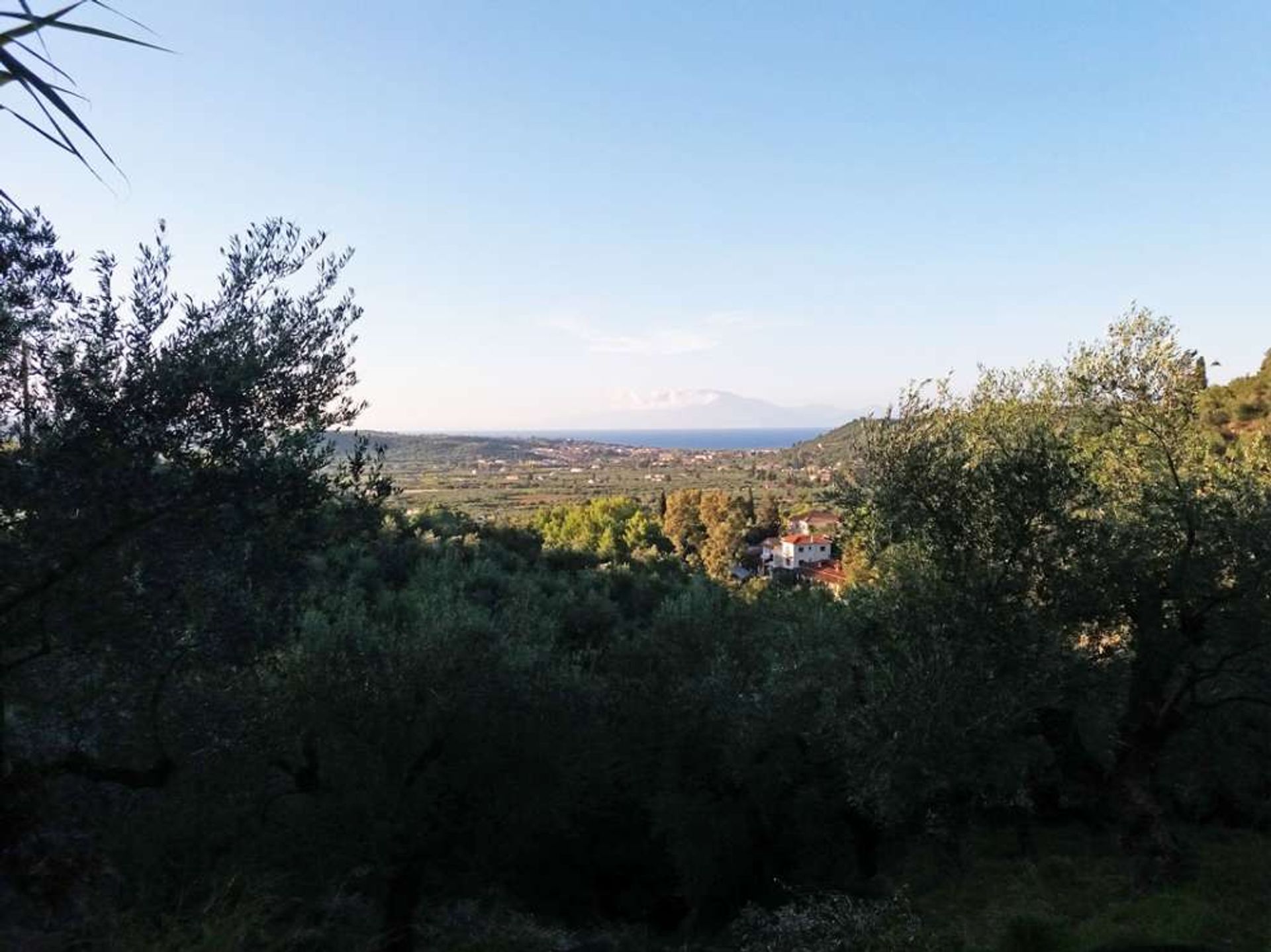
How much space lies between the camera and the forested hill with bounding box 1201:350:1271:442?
123 feet

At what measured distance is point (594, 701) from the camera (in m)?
16.6

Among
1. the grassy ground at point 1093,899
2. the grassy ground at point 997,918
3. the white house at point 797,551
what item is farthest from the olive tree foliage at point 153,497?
A: the white house at point 797,551

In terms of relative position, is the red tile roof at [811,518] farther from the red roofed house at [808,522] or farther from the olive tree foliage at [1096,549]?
the olive tree foliage at [1096,549]

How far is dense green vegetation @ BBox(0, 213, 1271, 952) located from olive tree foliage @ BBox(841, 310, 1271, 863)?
0.06 m

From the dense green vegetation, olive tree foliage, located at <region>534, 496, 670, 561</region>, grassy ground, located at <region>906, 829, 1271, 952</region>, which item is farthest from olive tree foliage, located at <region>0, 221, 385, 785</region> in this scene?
olive tree foliage, located at <region>534, 496, 670, 561</region>

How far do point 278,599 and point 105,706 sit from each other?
7.35 ft

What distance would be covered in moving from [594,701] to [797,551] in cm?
8523

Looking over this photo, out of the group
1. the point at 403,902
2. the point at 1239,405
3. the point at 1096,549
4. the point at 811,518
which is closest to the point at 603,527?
the point at 811,518

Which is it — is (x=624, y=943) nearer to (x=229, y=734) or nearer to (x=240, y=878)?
(x=240, y=878)

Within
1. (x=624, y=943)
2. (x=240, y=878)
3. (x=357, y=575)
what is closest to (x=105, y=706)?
(x=240, y=878)

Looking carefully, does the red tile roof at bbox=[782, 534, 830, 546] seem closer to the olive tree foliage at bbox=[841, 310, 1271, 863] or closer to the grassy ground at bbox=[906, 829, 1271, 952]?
the grassy ground at bbox=[906, 829, 1271, 952]

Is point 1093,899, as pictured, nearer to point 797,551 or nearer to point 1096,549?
point 1096,549

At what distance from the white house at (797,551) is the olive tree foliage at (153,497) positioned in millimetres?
89230

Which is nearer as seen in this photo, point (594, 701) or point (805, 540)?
point (594, 701)
